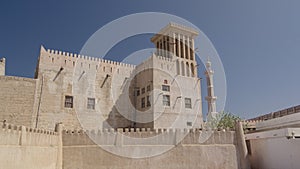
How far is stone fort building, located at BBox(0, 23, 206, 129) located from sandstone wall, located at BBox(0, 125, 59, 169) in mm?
5401

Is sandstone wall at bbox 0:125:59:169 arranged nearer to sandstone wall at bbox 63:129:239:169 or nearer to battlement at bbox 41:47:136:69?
sandstone wall at bbox 63:129:239:169

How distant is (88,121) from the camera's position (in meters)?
19.3

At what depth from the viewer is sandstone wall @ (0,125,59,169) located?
8656mm

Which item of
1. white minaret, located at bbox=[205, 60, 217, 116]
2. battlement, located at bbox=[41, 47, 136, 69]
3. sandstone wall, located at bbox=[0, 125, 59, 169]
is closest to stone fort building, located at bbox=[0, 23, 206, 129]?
battlement, located at bbox=[41, 47, 136, 69]

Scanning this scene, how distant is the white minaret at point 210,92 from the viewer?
94.3ft

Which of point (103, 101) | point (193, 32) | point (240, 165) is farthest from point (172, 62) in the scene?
point (240, 165)

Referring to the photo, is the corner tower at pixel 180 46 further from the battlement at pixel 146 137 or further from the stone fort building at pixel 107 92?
the battlement at pixel 146 137

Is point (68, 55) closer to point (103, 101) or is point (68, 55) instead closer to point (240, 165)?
point (103, 101)

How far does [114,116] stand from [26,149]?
1087 centimetres

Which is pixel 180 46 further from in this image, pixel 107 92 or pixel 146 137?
pixel 146 137

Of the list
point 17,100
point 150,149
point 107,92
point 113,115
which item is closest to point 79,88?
point 107,92

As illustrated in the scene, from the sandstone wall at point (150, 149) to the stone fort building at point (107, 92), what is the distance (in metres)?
3.91

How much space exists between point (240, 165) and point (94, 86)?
13063mm

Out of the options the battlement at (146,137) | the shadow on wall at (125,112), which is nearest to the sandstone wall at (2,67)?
the battlement at (146,137)
